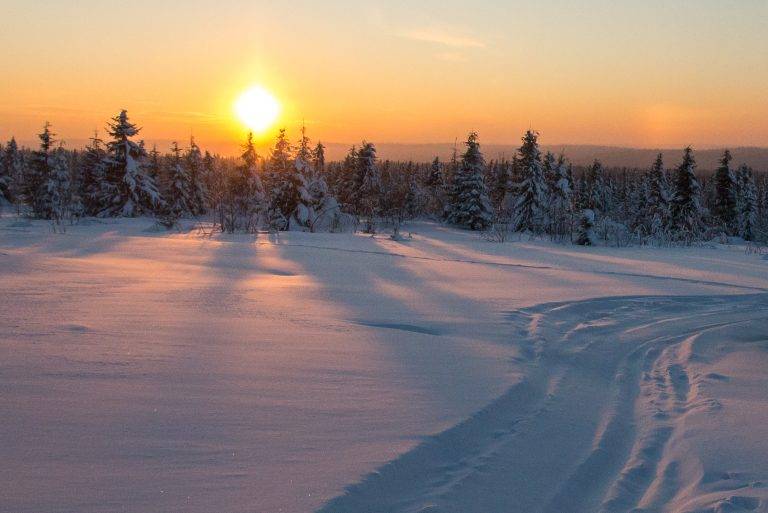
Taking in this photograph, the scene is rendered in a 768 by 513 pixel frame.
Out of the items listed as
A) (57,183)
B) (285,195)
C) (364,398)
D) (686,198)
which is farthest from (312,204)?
(364,398)

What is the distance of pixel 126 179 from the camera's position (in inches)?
1294

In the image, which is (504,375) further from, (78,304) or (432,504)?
(78,304)

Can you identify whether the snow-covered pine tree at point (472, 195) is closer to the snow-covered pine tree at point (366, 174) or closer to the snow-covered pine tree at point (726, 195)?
the snow-covered pine tree at point (366, 174)

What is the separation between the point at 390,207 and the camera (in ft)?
154

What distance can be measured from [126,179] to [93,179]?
8168 millimetres

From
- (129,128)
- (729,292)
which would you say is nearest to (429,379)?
(729,292)

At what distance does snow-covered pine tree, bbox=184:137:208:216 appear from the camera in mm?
47812

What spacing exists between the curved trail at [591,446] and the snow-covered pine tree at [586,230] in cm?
Result: 1219

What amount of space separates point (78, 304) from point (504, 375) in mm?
3508

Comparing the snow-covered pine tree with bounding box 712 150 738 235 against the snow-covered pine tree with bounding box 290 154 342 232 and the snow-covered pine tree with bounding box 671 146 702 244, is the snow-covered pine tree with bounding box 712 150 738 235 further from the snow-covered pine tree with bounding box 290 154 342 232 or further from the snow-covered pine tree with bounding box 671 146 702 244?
the snow-covered pine tree with bounding box 290 154 342 232

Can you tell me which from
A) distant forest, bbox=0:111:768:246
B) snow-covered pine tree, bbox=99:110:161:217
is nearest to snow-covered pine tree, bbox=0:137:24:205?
distant forest, bbox=0:111:768:246

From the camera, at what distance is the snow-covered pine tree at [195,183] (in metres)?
47.8

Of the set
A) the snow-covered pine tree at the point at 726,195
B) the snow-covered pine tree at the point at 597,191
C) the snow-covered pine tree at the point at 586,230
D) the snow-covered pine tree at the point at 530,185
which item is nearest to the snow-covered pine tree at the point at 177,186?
the snow-covered pine tree at the point at 530,185

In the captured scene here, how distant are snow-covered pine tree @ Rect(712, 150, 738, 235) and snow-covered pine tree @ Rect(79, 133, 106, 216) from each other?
1909 inches
